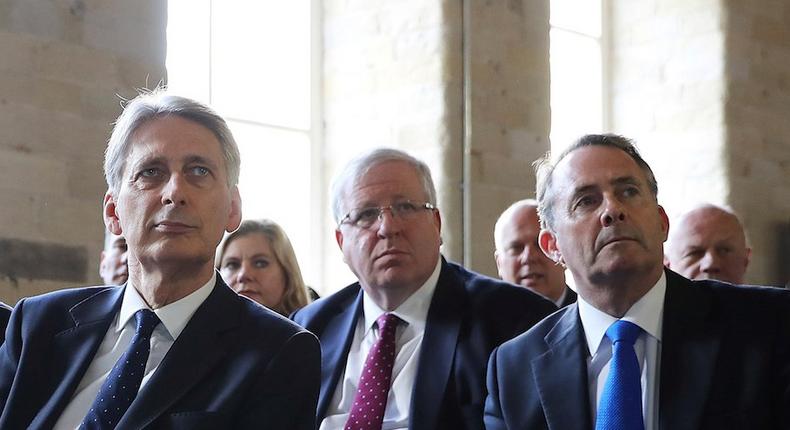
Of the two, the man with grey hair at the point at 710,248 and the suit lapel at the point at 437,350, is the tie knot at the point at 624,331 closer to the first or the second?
the suit lapel at the point at 437,350

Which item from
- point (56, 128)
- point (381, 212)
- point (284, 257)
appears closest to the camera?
point (381, 212)

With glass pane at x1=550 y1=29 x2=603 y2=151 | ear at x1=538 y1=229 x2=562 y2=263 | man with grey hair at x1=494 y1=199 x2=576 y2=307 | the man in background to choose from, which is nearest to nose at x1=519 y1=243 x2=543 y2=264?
man with grey hair at x1=494 y1=199 x2=576 y2=307

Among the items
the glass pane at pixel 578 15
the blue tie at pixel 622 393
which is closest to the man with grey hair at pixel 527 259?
the blue tie at pixel 622 393

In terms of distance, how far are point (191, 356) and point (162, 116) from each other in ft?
1.81

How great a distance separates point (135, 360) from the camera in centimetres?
258

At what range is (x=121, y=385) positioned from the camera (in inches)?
100

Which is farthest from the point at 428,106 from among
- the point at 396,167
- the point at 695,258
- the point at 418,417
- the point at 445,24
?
the point at 418,417

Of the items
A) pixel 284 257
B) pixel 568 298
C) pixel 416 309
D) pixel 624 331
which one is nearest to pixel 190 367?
pixel 624 331

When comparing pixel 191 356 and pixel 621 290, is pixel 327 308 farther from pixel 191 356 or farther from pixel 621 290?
pixel 191 356

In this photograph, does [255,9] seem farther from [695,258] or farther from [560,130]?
[695,258]

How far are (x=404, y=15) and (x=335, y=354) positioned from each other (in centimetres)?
394

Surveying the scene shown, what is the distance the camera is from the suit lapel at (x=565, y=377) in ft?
9.45

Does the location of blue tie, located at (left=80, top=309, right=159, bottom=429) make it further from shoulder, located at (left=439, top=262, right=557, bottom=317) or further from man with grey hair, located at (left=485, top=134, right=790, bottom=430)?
shoulder, located at (left=439, top=262, right=557, bottom=317)

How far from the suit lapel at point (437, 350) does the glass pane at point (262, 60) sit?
3.56m
